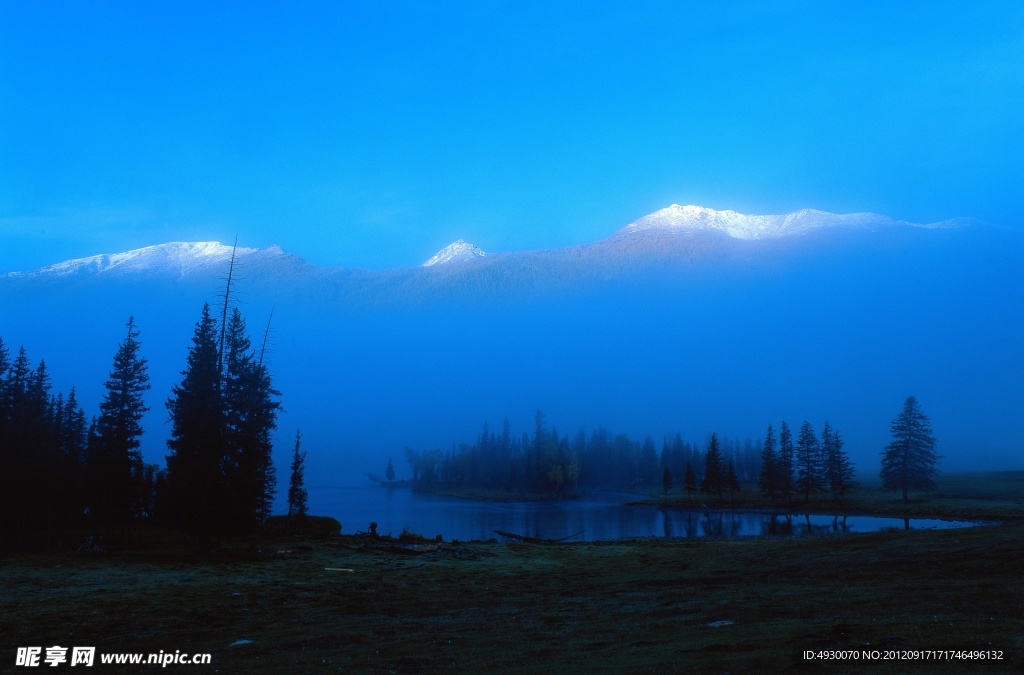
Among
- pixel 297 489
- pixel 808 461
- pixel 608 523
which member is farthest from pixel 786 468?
pixel 297 489

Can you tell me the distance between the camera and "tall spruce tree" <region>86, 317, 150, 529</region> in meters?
53.8

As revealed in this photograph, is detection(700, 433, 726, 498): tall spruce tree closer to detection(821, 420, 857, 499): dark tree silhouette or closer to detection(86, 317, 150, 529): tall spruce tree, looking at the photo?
detection(821, 420, 857, 499): dark tree silhouette

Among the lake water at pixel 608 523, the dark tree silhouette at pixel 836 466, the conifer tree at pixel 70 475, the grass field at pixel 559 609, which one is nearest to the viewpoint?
the grass field at pixel 559 609

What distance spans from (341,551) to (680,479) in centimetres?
14783

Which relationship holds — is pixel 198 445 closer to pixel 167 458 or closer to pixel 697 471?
pixel 167 458

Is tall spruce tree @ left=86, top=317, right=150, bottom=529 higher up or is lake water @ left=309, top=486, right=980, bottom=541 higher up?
tall spruce tree @ left=86, top=317, right=150, bottom=529

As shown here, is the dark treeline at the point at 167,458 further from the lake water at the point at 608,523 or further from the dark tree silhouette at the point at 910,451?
the dark tree silhouette at the point at 910,451

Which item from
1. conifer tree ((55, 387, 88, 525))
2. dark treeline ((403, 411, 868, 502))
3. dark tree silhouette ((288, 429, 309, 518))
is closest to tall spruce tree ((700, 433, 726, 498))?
dark treeline ((403, 411, 868, 502))

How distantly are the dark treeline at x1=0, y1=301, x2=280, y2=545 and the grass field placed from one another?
24.8 feet

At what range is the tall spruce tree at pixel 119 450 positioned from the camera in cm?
5378

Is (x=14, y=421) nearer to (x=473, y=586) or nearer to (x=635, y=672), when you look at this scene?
(x=473, y=586)

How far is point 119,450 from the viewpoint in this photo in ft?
185

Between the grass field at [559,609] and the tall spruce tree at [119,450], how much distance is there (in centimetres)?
1607

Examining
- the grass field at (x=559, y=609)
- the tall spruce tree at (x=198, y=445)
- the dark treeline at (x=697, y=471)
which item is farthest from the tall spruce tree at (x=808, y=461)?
the tall spruce tree at (x=198, y=445)
